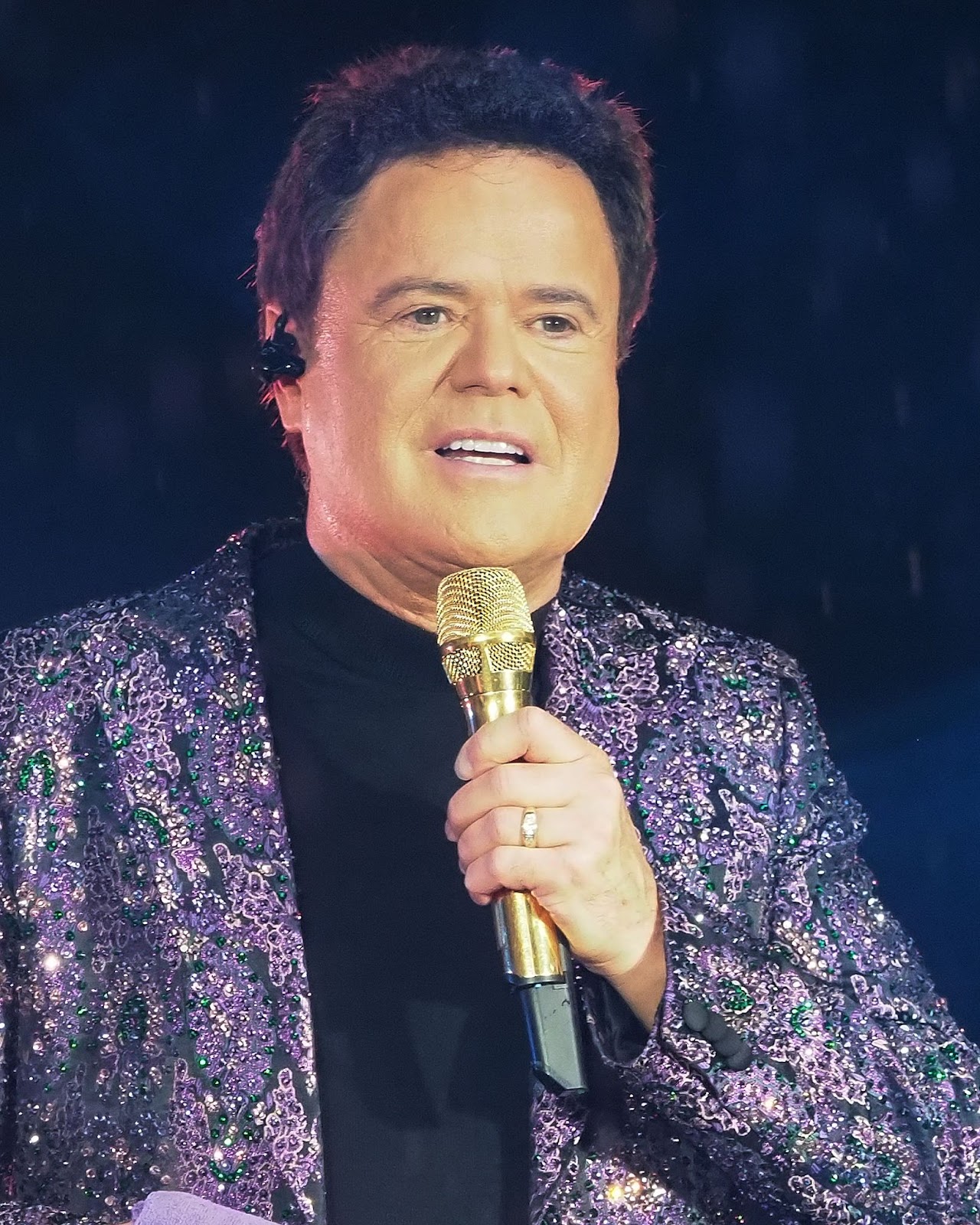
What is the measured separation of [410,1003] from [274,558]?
618mm

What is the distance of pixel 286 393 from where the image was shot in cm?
198

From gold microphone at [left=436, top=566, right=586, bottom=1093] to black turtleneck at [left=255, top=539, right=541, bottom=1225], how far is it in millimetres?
291

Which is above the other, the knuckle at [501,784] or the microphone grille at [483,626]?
the microphone grille at [483,626]

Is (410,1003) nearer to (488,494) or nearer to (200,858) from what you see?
(200,858)

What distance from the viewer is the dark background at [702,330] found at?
6.81 feet

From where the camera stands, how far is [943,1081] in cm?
168

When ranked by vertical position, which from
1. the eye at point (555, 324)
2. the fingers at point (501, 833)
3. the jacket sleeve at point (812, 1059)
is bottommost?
the jacket sleeve at point (812, 1059)

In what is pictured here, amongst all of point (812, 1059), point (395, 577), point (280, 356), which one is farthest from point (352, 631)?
point (812, 1059)

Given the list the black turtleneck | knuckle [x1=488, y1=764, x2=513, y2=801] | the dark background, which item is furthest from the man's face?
knuckle [x1=488, y1=764, x2=513, y2=801]

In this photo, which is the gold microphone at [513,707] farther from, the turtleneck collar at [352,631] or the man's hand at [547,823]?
the turtleneck collar at [352,631]

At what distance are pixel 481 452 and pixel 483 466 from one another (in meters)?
0.02

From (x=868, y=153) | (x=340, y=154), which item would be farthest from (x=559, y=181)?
(x=868, y=153)

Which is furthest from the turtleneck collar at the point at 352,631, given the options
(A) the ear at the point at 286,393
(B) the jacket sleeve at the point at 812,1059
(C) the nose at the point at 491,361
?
(B) the jacket sleeve at the point at 812,1059

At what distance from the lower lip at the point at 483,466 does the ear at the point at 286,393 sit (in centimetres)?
31
